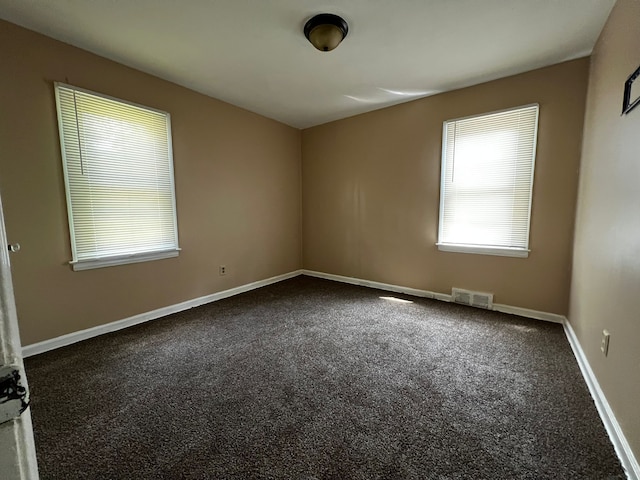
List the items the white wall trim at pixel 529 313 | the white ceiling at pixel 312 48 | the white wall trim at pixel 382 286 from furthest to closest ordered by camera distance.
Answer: the white wall trim at pixel 382 286 < the white wall trim at pixel 529 313 < the white ceiling at pixel 312 48

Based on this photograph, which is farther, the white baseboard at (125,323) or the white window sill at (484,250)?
the white window sill at (484,250)

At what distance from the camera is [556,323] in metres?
2.72

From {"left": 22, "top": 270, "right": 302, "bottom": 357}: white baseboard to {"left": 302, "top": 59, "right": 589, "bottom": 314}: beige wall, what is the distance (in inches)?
61.4

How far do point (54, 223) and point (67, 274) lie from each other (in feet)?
1.47

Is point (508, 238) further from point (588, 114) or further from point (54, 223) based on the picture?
point (54, 223)

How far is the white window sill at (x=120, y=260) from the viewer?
2.42 meters

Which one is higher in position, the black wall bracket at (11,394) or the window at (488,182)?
the window at (488,182)

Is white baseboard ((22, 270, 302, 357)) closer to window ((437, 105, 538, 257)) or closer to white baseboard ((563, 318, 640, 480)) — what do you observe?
window ((437, 105, 538, 257))

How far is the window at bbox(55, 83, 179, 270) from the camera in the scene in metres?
2.36

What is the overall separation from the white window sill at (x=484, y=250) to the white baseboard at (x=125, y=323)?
2.65 m

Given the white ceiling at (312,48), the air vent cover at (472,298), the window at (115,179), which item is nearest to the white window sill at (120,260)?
the window at (115,179)

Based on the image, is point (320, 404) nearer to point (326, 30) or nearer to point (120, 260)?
point (120, 260)

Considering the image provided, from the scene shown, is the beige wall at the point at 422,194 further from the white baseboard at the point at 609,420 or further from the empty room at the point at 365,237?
the white baseboard at the point at 609,420

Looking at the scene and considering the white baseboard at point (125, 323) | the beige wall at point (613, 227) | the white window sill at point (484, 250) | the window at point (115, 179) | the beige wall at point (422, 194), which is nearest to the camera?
the beige wall at point (613, 227)
